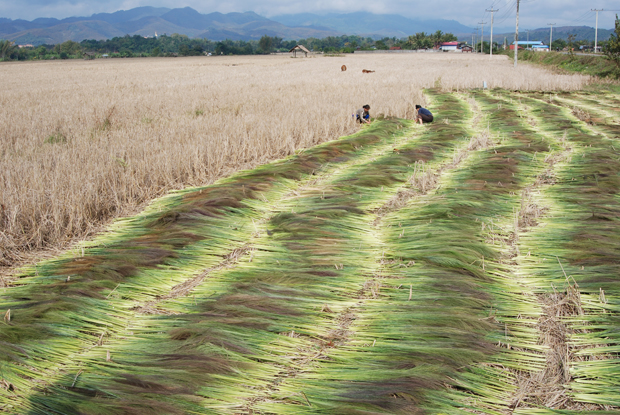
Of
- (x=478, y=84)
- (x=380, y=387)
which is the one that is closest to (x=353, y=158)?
(x=380, y=387)

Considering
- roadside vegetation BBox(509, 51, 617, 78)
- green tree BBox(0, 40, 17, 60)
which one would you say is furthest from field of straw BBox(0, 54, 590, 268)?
green tree BBox(0, 40, 17, 60)

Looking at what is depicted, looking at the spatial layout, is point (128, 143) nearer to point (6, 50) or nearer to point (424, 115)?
point (424, 115)

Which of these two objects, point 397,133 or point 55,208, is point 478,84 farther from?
point 55,208

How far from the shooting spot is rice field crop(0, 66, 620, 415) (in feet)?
6.92

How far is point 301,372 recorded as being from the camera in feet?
7.52

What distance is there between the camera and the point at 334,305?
2904 millimetres

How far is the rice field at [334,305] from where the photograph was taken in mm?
2109

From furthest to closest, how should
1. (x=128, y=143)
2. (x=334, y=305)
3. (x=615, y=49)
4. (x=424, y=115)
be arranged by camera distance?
(x=615, y=49) < (x=424, y=115) < (x=128, y=143) < (x=334, y=305)

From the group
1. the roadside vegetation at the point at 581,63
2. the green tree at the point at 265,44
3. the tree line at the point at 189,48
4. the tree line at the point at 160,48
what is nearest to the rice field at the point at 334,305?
the roadside vegetation at the point at 581,63

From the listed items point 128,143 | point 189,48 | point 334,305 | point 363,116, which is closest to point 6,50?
point 189,48

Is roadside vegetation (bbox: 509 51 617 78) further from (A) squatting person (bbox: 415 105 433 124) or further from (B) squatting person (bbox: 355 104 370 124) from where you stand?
(B) squatting person (bbox: 355 104 370 124)

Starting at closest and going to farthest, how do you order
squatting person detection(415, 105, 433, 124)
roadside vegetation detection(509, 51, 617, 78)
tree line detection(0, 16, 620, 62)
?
squatting person detection(415, 105, 433, 124) → roadside vegetation detection(509, 51, 617, 78) → tree line detection(0, 16, 620, 62)

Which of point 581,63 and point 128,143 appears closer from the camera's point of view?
point 128,143

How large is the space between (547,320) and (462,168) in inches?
147
